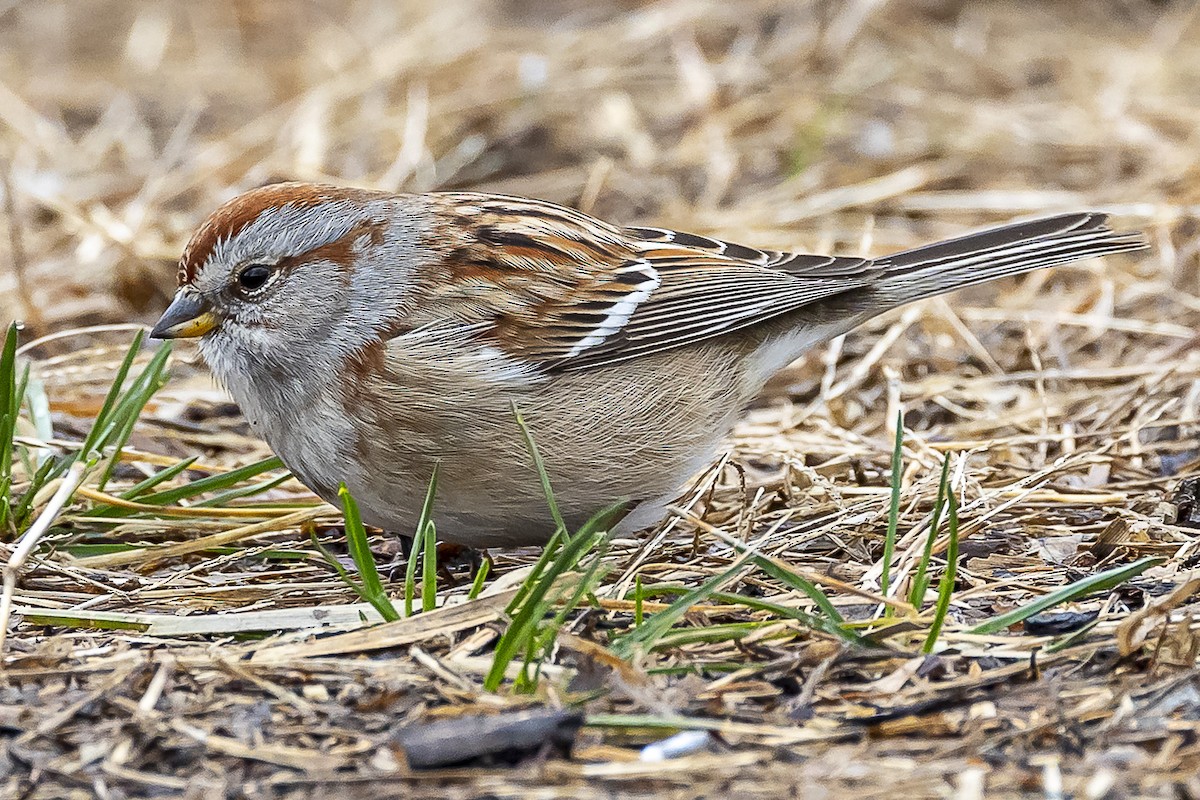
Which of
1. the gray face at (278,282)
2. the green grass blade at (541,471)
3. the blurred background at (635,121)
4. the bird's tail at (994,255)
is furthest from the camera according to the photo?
the blurred background at (635,121)

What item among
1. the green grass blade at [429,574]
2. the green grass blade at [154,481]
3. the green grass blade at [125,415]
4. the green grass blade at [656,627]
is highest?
the green grass blade at [125,415]

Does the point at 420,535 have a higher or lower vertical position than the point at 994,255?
lower

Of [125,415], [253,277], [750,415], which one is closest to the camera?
[253,277]

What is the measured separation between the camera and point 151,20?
10.1m

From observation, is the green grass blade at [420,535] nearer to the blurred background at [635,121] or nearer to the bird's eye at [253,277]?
the bird's eye at [253,277]

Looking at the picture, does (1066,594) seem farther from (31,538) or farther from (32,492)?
(32,492)

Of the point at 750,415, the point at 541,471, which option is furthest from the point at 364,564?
the point at 750,415

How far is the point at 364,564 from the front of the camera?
3.23 m

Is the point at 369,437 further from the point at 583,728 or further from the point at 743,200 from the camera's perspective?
the point at 743,200

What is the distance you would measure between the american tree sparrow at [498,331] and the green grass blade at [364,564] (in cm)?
34

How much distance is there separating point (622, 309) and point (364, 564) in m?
1.14

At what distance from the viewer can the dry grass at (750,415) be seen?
2.77 meters

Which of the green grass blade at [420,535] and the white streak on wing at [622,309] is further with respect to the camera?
the white streak on wing at [622,309]

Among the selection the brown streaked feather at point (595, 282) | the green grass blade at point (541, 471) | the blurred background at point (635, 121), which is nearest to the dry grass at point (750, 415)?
the blurred background at point (635, 121)
